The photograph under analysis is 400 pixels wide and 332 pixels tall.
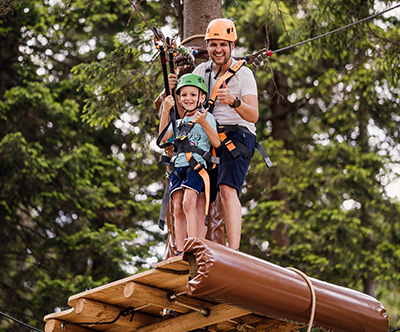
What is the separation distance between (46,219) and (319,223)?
6090 mm

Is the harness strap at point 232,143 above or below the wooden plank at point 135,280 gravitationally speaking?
above

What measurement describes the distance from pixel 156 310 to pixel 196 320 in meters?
0.69

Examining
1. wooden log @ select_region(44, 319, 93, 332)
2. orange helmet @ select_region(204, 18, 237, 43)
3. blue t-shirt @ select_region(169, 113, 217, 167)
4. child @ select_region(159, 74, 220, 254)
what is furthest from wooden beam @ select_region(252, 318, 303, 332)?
orange helmet @ select_region(204, 18, 237, 43)

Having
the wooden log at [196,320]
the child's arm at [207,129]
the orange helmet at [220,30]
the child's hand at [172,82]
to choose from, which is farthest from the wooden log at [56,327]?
the orange helmet at [220,30]

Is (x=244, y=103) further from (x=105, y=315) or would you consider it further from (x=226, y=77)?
(x=105, y=315)

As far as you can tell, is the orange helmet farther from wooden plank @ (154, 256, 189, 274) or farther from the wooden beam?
the wooden beam

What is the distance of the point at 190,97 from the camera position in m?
5.32

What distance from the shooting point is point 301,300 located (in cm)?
440

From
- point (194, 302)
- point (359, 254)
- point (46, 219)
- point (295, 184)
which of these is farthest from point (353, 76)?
point (194, 302)

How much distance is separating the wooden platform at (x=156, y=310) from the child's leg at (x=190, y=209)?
511 mm

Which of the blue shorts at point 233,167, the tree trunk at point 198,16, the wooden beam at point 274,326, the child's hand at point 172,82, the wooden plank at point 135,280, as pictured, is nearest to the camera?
the wooden plank at point 135,280

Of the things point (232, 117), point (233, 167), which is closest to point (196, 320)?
Answer: point (233, 167)

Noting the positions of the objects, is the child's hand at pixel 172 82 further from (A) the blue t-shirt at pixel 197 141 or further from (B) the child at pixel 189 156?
(A) the blue t-shirt at pixel 197 141

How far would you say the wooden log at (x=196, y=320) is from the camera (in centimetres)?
485
